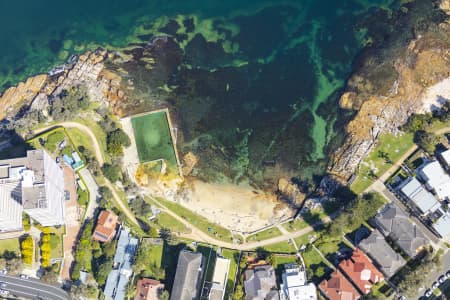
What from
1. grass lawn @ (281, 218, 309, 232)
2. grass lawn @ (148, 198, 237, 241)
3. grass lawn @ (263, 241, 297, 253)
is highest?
grass lawn @ (148, 198, 237, 241)

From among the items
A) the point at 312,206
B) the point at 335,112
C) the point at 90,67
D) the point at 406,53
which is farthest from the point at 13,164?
the point at 406,53

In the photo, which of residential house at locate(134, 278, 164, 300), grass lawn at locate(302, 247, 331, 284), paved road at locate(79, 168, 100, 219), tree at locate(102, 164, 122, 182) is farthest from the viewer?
tree at locate(102, 164, 122, 182)

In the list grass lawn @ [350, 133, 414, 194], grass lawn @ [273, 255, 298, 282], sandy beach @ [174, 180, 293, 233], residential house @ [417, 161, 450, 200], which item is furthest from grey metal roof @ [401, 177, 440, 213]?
grass lawn @ [273, 255, 298, 282]

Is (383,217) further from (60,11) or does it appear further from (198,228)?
(60,11)

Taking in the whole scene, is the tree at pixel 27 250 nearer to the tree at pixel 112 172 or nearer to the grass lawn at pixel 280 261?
the tree at pixel 112 172

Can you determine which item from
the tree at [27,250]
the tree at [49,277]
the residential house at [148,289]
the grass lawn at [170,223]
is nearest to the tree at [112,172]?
the grass lawn at [170,223]

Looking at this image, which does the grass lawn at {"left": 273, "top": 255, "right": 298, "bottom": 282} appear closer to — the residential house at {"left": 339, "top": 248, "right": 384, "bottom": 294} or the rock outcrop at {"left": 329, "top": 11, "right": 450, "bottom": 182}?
the residential house at {"left": 339, "top": 248, "right": 384, "bottom": 294}
